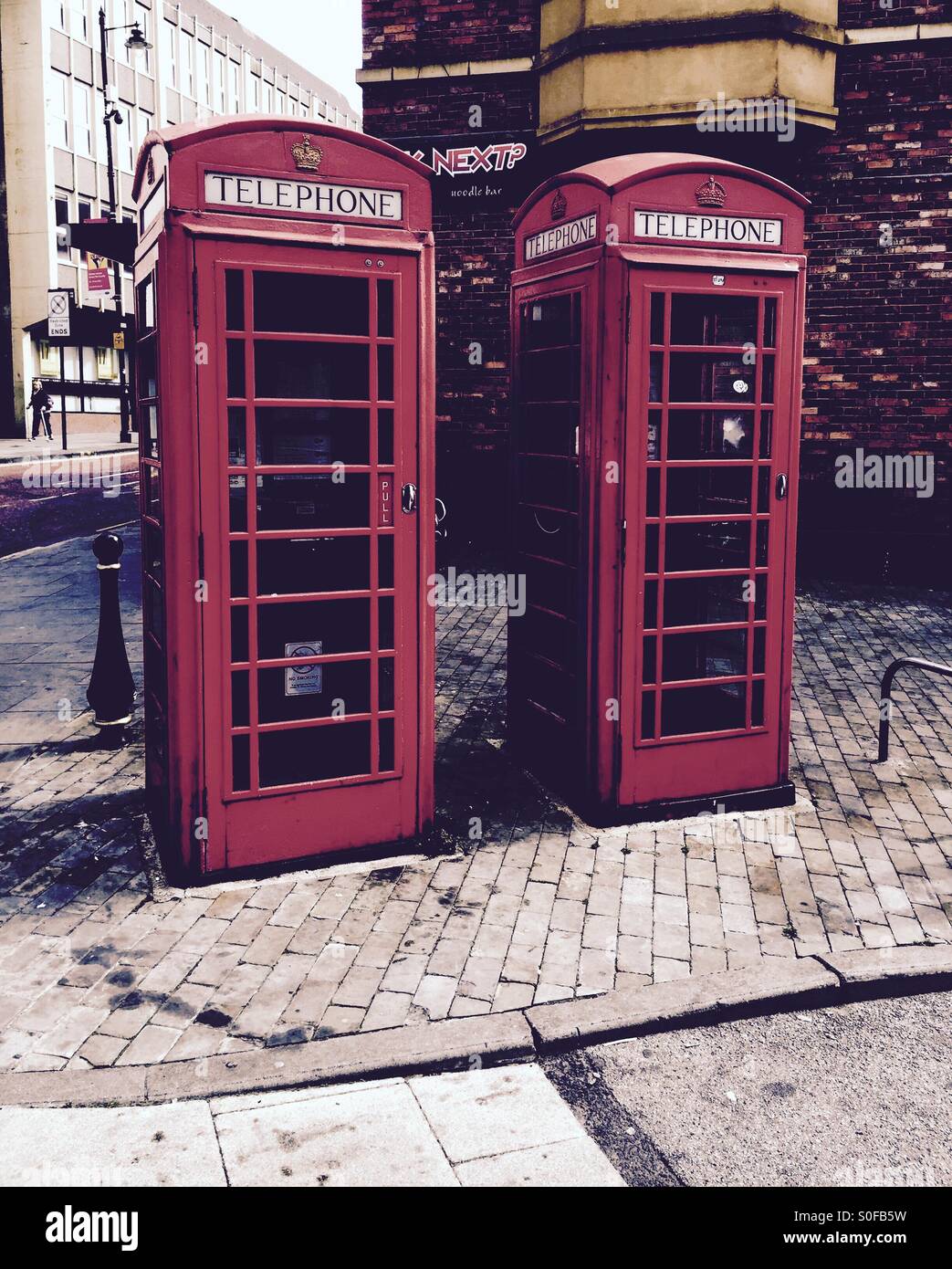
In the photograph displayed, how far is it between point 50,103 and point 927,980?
1648 inches

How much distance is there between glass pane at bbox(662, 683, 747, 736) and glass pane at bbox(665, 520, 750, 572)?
2.03ft

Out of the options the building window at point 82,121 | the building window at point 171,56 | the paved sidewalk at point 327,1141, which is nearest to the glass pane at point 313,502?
the paved sidewalk at point 327,1141

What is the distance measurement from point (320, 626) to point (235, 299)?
1435 mm

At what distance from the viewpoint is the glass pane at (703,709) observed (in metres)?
5.68

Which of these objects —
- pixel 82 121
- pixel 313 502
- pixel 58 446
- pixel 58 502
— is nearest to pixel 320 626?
pixel 313 502

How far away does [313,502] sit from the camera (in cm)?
487

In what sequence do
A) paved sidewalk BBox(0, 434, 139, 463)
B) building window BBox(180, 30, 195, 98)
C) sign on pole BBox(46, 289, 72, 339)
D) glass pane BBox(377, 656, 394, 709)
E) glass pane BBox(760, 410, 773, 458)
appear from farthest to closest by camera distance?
building window BBox(180, 30, 195, 98) < sign on pole BBox(46, 289, 72, 339) < paved sidewalk BBox(0, 434, 139, 463) < glass pane BBox(760, 410, 773, 458) < glass pane BBox(377, 656, 394, 709)

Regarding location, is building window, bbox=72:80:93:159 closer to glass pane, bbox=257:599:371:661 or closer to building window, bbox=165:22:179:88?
building window, bbox=165:22:179:88

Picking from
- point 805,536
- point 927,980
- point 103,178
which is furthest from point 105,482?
point 103,178

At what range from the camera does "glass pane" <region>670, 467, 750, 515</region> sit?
18.5ft

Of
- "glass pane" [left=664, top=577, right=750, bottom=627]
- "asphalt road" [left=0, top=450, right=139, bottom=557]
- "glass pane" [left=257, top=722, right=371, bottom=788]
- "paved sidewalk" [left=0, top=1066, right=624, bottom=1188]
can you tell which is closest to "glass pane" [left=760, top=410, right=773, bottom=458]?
"glass pane" [left=664, top=577, right=750, bottom=627]

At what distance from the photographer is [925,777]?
6.31m
